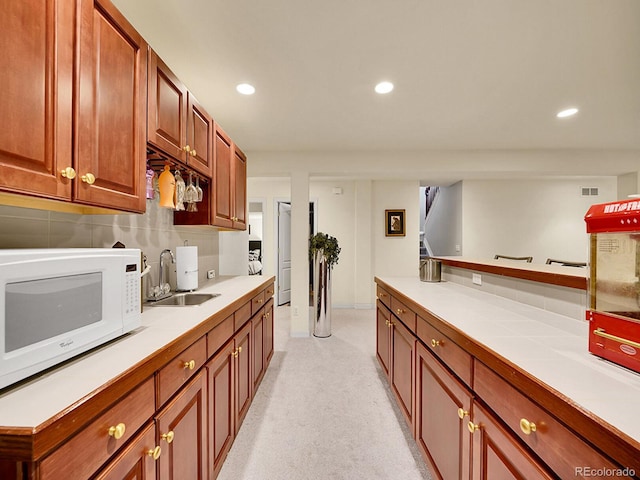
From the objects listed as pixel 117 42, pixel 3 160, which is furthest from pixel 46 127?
pixel 117 42

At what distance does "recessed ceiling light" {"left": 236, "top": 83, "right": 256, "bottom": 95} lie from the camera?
2152 millimetres

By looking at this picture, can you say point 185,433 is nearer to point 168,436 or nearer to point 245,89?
point 168,436

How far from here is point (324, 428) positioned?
184 cm

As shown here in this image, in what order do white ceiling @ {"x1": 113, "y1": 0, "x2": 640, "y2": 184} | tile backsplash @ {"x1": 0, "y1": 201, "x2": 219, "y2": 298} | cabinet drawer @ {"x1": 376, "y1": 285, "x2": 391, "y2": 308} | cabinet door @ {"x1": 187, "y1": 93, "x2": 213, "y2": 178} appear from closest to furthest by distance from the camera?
1. tile backsplash @ {"x1": 0, "y1": 201, "x2": 219, "y2": 298}
2. white ceiling @ {"x1": 113, "y1": 0, "x2": 640, "y2": 184}
3. cabinet door @ {"x1": 187, "y1": 93, "x2": 213, "y2": 178}
4. cabinet drawer @ {"x1": 376, "y1": 285, "x2": 391, "y2": 308}

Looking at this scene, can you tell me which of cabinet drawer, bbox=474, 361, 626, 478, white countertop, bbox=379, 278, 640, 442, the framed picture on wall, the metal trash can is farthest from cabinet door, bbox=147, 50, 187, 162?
the framed picture on wall

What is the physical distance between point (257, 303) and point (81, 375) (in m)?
1.48

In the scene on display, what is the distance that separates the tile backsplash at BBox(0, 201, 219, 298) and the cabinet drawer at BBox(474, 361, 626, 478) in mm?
1783

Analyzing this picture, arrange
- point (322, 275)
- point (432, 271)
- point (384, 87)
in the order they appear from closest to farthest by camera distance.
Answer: point (384, 87), point (432, 271), point (322, 275)

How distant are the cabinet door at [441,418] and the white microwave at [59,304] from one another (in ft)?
4.22

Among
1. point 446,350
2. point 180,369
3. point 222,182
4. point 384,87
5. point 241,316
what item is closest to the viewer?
point 180,369

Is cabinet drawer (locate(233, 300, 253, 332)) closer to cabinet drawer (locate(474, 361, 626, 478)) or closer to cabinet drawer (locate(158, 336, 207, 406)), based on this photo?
cabinet drawer (locate(158, 336, 207, 406))

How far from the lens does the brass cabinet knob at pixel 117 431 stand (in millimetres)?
691

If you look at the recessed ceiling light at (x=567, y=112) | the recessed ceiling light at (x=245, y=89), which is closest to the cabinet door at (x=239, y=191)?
the recessed ceiling light at (x=245, y=89)

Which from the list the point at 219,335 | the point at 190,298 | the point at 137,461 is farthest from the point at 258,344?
the point at 137,461
